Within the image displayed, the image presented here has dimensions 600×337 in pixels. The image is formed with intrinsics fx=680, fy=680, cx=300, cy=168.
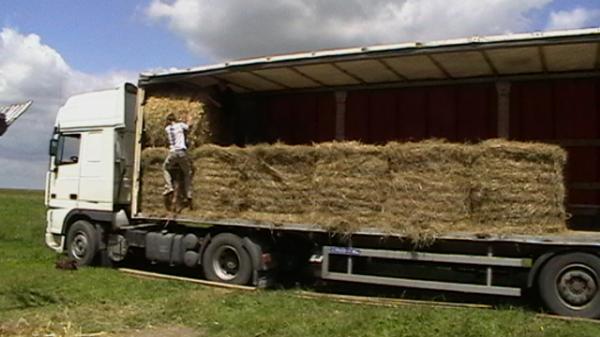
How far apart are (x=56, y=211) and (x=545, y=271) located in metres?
10.1

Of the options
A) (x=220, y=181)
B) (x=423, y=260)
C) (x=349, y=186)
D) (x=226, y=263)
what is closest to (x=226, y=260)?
(x=226, y=263)

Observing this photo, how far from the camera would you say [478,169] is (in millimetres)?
9719

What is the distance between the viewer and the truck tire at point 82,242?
45.3ft

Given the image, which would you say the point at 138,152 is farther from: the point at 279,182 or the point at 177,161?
the point at 279,182

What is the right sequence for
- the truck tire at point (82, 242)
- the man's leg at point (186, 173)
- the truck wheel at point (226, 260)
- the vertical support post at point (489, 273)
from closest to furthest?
the vertical support post at point (489, 273) → the truck wheel at point (226, 260) → the man's leg at point (186, 173) → the truck tire at point (82, 242)

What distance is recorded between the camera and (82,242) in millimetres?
14031

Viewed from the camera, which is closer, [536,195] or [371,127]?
[536,195]

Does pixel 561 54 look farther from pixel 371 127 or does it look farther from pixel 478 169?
pixel 371 127

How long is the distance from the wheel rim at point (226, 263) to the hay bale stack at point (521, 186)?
448 cm

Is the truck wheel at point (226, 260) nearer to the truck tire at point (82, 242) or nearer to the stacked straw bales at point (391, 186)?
the stacked straw bales at point (391, 186)

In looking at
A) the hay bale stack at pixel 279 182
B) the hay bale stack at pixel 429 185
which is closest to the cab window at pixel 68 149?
the hay bale stack at pixel 279 182

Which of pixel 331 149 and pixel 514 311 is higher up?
pixel 331 149

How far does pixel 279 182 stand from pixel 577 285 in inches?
189

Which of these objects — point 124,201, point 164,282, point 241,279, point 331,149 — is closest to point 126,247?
point 124,201
